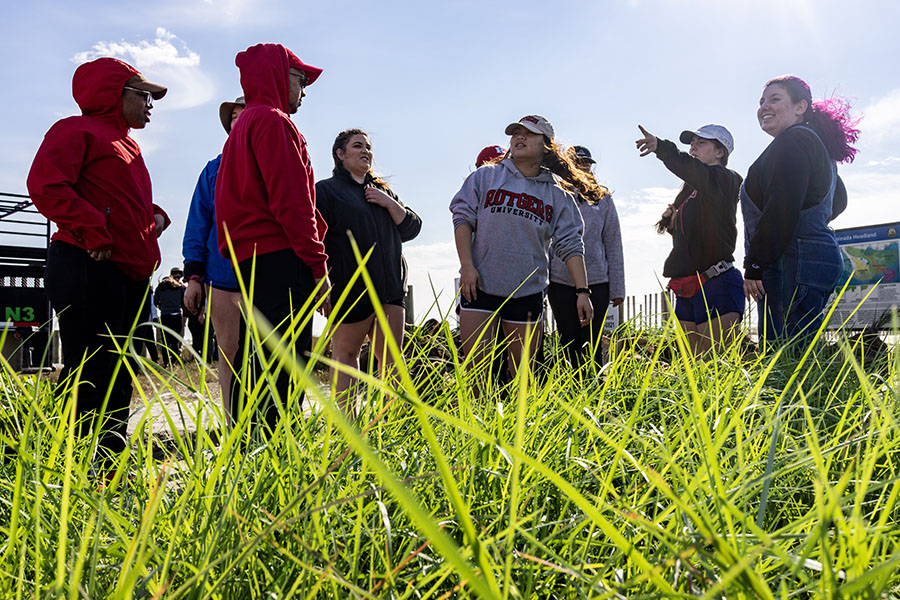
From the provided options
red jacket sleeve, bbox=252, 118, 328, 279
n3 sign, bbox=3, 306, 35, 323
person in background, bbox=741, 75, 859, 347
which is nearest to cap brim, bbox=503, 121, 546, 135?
person in background, bbox=741, 75, 859, 347

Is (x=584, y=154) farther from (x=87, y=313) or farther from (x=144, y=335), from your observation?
(x=144, y=335)

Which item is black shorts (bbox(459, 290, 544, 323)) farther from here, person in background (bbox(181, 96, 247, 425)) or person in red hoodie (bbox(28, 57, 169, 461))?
person in red hoodie (bbox(28, 57, 169, 461))

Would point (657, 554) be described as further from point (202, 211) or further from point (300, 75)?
point (202, 211)

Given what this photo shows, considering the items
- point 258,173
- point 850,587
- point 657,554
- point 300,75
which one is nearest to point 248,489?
point 657,554

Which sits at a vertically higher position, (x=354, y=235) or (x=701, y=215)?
(x=701, y=215)

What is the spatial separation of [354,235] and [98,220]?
1419 millimetres

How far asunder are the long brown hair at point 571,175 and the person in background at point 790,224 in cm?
108

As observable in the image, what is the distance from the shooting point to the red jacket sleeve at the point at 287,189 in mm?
2311

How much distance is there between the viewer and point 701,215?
4.02m

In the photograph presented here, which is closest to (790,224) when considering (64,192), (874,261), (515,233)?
(515,233)

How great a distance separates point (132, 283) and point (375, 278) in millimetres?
1217

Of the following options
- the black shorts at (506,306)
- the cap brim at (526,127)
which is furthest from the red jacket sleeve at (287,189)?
the cap brim at (526,127)

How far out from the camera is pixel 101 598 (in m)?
0.83

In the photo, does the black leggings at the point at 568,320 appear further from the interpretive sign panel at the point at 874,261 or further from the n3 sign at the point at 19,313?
the n3 sign at the point at 19,313
